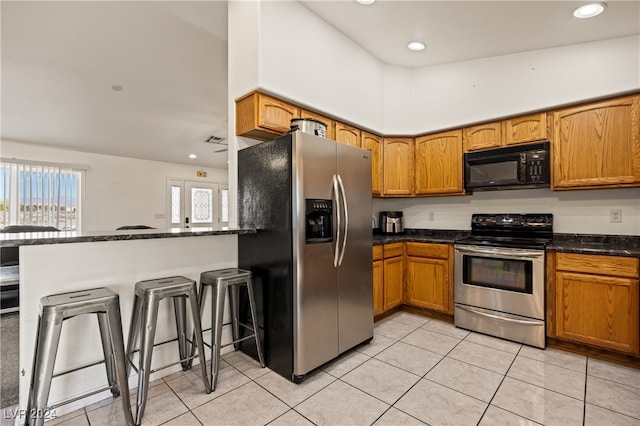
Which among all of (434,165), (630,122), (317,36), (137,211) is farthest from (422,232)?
(137,211)

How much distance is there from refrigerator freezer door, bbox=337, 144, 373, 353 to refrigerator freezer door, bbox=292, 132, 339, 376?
0.10 metres

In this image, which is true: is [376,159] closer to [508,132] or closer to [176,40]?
[508,132]

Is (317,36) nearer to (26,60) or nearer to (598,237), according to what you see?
(26,60)

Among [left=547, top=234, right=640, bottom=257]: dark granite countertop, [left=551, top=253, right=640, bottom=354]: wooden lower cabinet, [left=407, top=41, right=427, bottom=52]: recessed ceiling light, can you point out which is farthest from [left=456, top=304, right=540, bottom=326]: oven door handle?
[left=407, top=41, right=427, bottom=52]: recessed ceiling light

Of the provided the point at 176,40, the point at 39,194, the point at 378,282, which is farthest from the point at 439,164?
the point at 39,194

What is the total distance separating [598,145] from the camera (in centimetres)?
258

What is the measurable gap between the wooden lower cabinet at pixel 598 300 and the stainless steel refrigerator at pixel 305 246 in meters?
1.58

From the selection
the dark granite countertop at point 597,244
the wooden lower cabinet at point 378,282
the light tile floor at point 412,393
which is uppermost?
the dark granite countertop at point 597,244

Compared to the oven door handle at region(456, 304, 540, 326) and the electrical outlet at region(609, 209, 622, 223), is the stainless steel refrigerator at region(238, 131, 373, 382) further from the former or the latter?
the electrical outlet at region(609, 209, 622, 223)

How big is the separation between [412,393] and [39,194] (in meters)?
7.43

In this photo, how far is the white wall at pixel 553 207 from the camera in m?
2.67

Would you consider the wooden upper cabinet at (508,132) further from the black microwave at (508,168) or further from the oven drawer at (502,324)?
the oven drawer at (502,324)

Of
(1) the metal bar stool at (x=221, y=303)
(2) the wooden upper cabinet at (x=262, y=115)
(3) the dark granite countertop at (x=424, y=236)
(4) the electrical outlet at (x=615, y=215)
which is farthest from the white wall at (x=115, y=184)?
(4) the electrical outlet at (x=615, y=215)

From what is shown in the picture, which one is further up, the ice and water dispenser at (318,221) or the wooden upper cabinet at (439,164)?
the wooden upper cabinet at (439,164)
